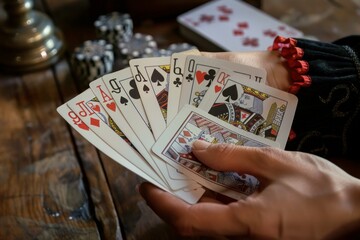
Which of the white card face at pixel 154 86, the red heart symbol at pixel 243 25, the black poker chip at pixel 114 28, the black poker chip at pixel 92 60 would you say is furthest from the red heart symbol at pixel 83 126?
the red heart symbol at pixel 243 25

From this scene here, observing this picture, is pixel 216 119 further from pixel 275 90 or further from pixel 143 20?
pixel 143 20

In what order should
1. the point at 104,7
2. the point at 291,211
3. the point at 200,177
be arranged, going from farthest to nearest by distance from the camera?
1. the point at 104,7
2. the point at 200,177
3. the point at 291,211

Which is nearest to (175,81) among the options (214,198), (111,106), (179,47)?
(111,106)

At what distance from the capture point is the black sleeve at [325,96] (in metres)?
0.81

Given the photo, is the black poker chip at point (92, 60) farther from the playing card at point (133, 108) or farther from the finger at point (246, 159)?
the finger at point (246, 159)

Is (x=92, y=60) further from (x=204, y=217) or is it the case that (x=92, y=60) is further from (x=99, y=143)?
(x=204, y=217)

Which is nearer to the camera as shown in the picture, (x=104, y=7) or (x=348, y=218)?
(x=348, y=218)

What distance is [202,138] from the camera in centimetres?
77

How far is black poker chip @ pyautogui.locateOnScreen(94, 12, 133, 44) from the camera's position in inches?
45.6

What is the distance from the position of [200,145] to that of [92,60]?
439mm

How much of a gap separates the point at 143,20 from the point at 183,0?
0.39ft

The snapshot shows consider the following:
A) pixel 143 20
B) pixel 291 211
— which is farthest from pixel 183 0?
pixel 291 211

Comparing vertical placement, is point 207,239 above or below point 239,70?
below

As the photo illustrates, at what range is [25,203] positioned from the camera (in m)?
0.87
